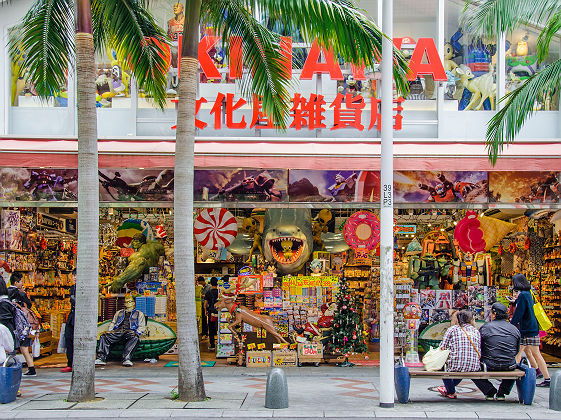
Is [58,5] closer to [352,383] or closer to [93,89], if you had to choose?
[93,89]

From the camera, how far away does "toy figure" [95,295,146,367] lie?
14742mm

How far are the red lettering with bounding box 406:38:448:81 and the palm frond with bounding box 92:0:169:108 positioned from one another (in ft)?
17.8

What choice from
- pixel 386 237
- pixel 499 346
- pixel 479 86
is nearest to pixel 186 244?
pixel 386 237

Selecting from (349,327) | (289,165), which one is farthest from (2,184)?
(349,327)

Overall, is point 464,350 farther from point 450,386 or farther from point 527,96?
point 527,96

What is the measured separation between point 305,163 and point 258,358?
4178 mm

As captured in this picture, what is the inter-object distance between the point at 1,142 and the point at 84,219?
4800mm

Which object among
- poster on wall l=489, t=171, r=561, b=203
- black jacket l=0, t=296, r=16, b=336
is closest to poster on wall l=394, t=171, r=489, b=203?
poster on wall l=489, t=171, r=561, b=203

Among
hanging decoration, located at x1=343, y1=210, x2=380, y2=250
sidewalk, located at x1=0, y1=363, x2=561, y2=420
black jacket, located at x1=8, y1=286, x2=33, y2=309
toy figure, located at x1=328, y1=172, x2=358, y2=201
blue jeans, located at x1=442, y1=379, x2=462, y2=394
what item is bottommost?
sidewalk, located at x1=0, y1=363, x2=561, y2=420

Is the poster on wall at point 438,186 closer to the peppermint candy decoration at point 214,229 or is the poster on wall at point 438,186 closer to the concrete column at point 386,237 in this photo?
the peppermint candy decoration at point 214,229

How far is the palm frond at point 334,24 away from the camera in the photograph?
10023 mm

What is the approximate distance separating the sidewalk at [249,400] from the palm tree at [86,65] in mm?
755

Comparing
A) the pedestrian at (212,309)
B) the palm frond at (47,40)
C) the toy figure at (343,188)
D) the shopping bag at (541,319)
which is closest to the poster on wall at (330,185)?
the toy figure at (343,188)

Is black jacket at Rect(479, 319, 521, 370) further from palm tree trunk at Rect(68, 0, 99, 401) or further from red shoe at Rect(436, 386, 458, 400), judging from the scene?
palm tree trunk at Rect(68, 0, 99, 401)
